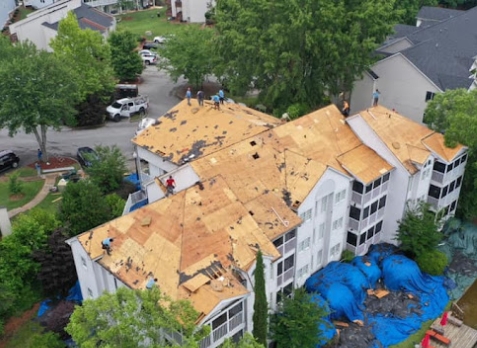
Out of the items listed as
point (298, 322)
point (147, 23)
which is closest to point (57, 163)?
point (298, 322)

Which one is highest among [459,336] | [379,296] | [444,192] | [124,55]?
[124,55]

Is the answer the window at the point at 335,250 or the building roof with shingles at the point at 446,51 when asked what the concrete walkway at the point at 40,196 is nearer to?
the window at the point at 335,250

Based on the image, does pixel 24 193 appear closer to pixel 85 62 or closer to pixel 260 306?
pixel 85 62

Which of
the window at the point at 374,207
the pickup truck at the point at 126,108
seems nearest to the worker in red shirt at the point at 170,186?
the window at the point at 374,207

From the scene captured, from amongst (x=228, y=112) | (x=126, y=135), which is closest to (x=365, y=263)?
(x=228, y=112)

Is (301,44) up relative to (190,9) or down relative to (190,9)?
up

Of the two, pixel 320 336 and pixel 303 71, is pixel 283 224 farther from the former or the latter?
pixel 303 71

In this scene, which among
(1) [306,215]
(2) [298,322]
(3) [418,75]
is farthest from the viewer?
(3) [418,75]
